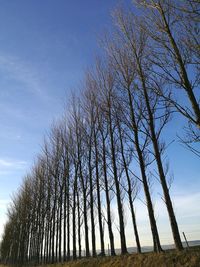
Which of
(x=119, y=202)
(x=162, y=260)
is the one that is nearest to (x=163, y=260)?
(x=162, y=260)

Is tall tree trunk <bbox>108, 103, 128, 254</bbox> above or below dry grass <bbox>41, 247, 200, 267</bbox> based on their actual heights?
above

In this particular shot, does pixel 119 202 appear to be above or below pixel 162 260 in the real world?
above

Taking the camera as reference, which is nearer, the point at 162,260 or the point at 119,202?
the point at 162,260

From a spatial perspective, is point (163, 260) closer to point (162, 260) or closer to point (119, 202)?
point (162, 260)

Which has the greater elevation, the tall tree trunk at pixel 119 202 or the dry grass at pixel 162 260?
the tall tree trunk at pixel 119 202

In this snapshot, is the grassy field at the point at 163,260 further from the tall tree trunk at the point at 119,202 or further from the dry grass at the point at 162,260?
the tall tree trunk at the point at 119,202

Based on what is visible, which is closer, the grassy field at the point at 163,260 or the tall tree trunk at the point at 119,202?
the grassy field at the point at 163,260

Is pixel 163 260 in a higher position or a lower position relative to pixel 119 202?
lower

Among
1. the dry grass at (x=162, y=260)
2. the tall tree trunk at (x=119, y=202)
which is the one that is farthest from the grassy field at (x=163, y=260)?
the tall tree trunk at (x=119, y=202)

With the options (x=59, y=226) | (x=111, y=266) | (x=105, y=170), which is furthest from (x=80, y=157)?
(x=111, y=266)

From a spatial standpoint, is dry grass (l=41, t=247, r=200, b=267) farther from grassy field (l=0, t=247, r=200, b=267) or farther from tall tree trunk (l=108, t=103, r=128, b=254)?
tall tree trunk (l=108, t=103, r=128, b=254)

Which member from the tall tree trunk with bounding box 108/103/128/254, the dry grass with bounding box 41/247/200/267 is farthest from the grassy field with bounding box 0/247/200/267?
the tall tree trunk with bounding box 108/103/128/254

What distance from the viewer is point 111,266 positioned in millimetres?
8906

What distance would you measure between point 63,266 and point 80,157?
20.9 feet
